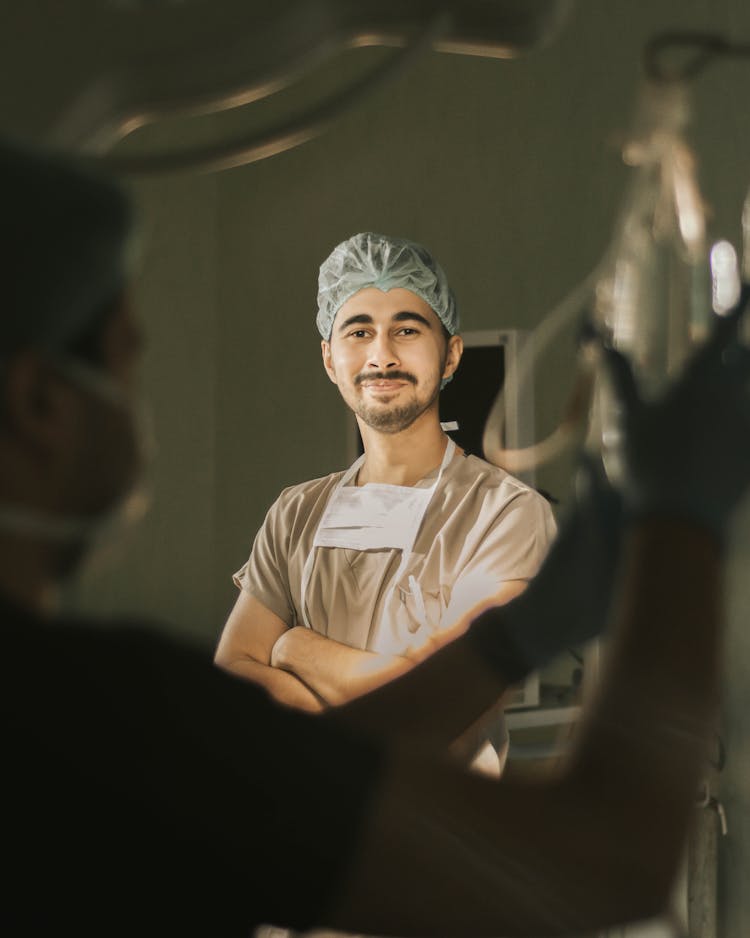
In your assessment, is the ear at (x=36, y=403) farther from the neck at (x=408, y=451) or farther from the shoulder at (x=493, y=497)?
the neck at (x=408, y=451)

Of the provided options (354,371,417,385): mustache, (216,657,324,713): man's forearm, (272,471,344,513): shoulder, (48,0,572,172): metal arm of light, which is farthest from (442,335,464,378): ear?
(48,0,572,172): metal arm of light

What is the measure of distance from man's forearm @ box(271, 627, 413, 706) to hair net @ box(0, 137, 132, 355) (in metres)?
1.36

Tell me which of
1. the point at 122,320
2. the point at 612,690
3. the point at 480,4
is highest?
the point at 480,4

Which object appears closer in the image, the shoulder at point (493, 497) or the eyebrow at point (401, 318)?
the shoulder at point (493, 497)

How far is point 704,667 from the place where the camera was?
68cm

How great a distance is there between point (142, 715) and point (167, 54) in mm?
390

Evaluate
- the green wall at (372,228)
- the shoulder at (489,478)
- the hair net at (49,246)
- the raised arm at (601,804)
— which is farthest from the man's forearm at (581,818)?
the green wall at (372,228)

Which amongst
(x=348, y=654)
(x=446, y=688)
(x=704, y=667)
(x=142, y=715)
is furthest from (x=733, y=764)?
(x=142, y=715)

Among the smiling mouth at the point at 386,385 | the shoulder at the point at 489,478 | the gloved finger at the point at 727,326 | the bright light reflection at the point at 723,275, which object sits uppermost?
the smiling mouth at the point at 386,385

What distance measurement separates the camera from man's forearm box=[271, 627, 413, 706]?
200 centimetres

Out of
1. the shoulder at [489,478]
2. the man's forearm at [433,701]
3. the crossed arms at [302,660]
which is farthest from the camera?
the shoulder at [489,478]

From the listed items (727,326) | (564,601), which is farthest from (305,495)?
(727,326)

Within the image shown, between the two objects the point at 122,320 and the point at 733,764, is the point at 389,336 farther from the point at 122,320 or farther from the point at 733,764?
the point at 122,320

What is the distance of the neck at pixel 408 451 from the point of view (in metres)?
2.29
